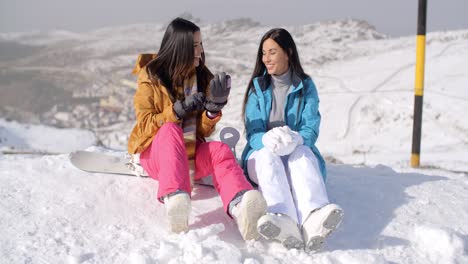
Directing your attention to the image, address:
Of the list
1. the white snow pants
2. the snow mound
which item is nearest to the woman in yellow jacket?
the white snow pants

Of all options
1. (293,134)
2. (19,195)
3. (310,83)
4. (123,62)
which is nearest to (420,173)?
(310,83)

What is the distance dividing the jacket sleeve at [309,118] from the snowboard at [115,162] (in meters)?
0.44

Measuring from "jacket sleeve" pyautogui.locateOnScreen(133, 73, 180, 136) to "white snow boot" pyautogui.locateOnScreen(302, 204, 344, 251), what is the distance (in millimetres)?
1044

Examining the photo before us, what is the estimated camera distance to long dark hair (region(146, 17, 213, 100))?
9.86ft

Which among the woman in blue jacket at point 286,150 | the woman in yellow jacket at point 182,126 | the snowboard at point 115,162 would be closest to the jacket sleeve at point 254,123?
the woman in blue jacket at point 286,150

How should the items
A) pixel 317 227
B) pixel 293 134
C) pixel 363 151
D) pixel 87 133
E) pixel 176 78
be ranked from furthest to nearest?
pixel 87 133
pixel 363 151
pixel 176 78
pixel 293 134
pixel 317 227

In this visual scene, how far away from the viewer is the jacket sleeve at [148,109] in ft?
9.77

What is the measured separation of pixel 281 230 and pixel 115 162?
1.53 m

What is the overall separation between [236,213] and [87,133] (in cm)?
678

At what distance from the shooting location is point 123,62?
14750 millimetres

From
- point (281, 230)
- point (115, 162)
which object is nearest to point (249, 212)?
point (281, 230)

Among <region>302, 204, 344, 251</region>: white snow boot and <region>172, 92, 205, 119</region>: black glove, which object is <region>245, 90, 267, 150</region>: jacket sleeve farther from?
<region>302, 204, 344, 251</region>: white snow boot

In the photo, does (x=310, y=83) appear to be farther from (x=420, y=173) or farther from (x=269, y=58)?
(x=420, y=173)

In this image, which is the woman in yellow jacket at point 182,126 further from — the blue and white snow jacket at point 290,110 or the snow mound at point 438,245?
the snow mound at point 438,245
